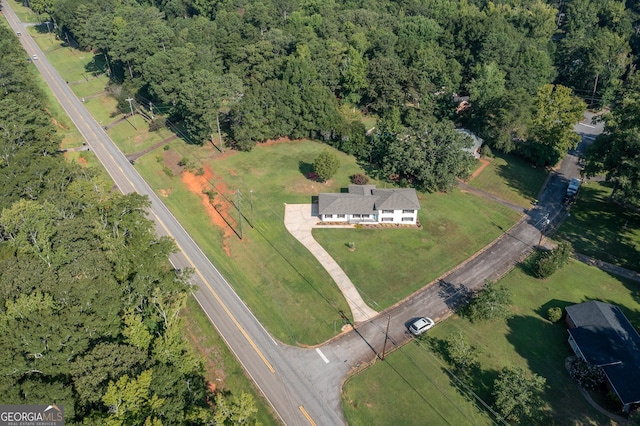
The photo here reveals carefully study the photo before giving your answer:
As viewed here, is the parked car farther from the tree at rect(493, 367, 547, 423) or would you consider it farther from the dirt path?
the dirt path

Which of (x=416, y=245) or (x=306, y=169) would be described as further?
(x=306, y=169)

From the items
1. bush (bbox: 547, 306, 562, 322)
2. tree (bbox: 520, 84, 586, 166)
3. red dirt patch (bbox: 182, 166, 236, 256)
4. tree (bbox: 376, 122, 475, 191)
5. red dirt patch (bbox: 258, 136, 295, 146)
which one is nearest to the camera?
bush (bbox: 547, 306, 562, 322)

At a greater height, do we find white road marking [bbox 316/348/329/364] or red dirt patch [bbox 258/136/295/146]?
white road marking [bbox 316/348/329/364]

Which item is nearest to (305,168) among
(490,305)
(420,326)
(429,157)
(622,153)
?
(429,157)

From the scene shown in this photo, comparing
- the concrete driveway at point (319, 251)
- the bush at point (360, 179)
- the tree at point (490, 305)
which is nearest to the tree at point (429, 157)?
the bush at point (360, 179)

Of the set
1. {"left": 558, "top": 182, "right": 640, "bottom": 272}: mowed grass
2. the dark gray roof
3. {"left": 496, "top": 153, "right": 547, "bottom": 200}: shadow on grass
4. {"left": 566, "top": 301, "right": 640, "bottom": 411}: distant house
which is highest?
the dark gray roof

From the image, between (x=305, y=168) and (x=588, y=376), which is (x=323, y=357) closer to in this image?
(x=588, y=376)

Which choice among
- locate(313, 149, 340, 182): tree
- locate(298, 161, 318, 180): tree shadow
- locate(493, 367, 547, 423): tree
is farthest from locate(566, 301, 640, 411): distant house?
locate(298, 161, 318, 180): tree shadow
